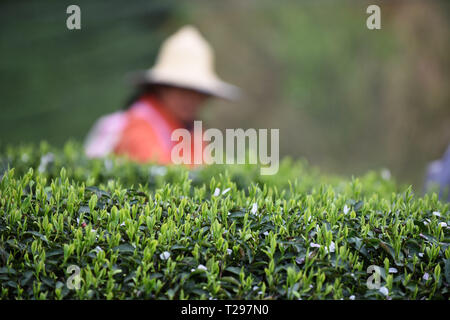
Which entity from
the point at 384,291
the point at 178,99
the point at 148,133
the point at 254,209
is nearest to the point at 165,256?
the point at 254,209

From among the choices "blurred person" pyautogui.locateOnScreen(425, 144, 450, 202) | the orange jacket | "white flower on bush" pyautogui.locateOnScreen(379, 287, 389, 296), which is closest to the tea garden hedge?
"white flower on bush" pyautogui.locateOnScreen(379, 287, 389, 296)

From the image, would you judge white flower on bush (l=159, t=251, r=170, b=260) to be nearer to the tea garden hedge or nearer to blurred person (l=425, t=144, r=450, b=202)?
the tea garden hedge

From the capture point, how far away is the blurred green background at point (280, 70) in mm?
10023

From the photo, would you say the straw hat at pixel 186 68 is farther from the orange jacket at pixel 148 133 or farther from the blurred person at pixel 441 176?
the blurred person at pixel 441 176

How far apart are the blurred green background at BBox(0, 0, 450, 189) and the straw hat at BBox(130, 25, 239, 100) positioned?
201 inches

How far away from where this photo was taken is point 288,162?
4.36m

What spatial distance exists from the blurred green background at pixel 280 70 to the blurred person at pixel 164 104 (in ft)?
16.4

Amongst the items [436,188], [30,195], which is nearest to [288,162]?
Result: [436,188]

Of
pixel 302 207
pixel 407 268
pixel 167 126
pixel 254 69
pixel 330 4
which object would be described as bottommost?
pixel 407 268

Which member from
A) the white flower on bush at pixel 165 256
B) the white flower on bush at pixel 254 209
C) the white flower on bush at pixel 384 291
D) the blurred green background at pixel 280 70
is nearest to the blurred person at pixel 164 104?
the white flower on bush at pixel 254 209

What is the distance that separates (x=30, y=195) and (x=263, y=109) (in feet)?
31.6

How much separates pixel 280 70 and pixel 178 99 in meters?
6.25

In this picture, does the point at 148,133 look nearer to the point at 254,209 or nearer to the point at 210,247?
the point at 254,209

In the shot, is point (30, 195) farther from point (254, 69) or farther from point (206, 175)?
point (254, 69)
